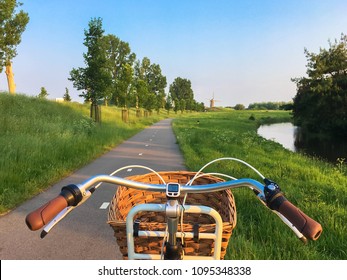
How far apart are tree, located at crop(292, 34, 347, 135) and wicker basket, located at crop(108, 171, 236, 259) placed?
113 feet

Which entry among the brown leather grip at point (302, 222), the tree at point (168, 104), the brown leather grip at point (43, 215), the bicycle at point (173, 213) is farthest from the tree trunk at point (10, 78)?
the tree at point (168, 104)

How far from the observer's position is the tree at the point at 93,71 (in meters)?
18.9

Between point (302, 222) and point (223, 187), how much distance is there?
1.76ft

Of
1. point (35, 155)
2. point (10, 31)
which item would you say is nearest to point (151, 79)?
point (10, 31)

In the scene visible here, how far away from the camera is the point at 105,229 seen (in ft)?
15.5

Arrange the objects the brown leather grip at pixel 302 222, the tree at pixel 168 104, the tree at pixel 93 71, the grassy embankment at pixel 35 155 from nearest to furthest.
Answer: the brown leather grip at pixel 302 222
the grassy embankment at pixel 35 155
the tree at pixel 93 71
the tree at pixel 168 104

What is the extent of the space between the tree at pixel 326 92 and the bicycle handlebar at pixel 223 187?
35.2 m

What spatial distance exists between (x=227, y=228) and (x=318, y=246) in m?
2.83

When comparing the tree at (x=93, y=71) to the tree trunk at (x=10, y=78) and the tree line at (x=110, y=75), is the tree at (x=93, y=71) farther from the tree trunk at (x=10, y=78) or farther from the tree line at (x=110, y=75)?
the tree trunk at (x=10, y=78)

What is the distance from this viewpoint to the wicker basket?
1858mm

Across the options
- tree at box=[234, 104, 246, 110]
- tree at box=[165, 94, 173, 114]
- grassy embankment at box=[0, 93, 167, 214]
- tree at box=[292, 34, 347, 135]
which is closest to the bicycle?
grassy embankment at box=[0, 93, 167, 214]

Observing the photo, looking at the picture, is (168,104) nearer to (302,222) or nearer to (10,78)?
(10,78)

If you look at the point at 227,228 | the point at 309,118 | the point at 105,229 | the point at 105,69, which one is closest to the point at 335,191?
the point at 105,229

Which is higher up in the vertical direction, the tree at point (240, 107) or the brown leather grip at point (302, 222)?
the tree at point (240, 107)
